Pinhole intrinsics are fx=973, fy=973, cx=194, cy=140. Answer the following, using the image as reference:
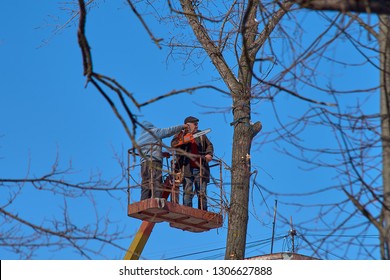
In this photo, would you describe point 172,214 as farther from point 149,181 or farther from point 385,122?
point 385,122

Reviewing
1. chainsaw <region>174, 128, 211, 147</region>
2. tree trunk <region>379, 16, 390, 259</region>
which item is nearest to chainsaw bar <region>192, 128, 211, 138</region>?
chainsaw <region>174, 128, 211, 147</region>

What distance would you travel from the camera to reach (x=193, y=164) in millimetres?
16141

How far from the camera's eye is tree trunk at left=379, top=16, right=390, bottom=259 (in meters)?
7.52

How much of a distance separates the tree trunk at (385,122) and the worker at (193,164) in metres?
8.09

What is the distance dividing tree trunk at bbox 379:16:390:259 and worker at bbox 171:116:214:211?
8094 millimetres

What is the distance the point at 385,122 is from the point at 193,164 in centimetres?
856

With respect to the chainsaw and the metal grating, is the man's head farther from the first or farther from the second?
A: the metal grating

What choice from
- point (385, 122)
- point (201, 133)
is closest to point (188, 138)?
point (201, 133)

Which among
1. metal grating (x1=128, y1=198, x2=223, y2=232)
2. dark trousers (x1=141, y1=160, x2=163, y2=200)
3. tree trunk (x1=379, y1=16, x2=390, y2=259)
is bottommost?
tree trunk (x1=379, y1=16, x2=390, y2=259)

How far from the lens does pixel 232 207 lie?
1543 cm

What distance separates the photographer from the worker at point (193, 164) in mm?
15932

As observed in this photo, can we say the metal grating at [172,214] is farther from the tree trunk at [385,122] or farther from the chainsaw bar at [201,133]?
the tree trunk at [385,122]
